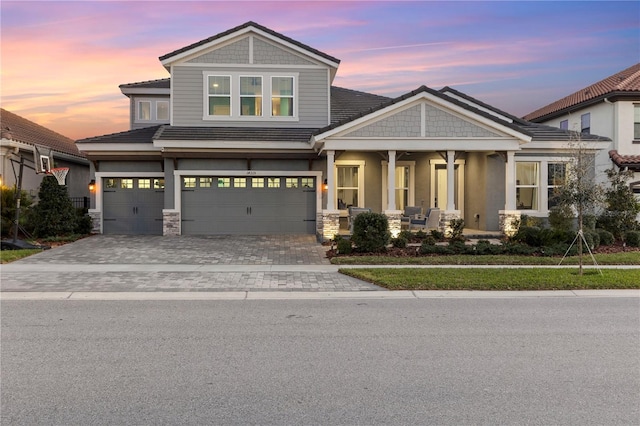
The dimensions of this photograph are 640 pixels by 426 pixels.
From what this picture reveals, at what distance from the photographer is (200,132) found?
789 inches

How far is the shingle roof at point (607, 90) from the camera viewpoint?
76.9 ft

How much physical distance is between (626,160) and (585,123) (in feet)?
14.7

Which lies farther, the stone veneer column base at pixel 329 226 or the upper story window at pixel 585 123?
the upper story window at pixel 585 123

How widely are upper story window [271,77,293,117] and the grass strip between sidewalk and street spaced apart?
410 inches

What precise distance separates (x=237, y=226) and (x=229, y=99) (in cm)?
534

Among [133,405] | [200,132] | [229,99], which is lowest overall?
[133,405]

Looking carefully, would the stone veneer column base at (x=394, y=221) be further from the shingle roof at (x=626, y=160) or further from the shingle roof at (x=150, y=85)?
the shingle roof at (x=150, y=85)

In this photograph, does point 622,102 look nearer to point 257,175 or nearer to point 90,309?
point 257,175

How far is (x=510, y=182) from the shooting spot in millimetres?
18312

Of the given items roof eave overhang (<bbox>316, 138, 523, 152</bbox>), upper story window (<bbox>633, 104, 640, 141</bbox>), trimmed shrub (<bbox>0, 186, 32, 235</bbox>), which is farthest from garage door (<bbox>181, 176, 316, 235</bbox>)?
upper story window (<bbox>633, 104, 640, 141</bbox>)

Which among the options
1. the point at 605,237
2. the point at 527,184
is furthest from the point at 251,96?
the point at 605,237

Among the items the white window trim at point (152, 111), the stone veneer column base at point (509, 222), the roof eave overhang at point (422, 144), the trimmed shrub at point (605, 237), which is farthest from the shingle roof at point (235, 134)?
the trimmed shrub at point (605, 237)

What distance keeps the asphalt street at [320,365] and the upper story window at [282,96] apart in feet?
44.3

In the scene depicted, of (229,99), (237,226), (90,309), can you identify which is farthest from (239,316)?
(229,99)
